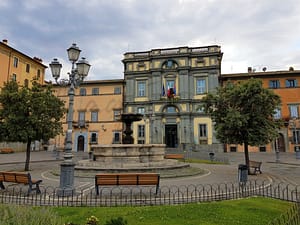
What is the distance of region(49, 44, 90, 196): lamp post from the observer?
24.4 feet

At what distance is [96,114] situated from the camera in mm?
38250

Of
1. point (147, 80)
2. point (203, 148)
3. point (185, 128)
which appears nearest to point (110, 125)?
point (147, 80)

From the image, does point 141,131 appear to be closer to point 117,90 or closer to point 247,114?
A: point 117,90

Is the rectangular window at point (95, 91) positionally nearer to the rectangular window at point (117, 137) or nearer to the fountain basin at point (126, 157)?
the rectangular window at point (117, 137)

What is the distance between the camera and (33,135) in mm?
14312

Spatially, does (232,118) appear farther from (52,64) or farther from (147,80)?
(147,80)

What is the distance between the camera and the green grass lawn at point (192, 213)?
5.16 m

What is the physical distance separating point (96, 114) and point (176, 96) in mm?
13658

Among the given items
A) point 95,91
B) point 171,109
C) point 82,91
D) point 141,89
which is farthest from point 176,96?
point 82,91

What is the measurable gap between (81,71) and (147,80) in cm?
2938

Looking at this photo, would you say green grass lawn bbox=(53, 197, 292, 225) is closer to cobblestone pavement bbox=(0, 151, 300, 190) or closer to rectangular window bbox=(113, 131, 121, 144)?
cobblestone pavement bbox=(0, 151, 300, 190)

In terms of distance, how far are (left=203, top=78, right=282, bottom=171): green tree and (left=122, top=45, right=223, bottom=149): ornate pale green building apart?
68.5 ft

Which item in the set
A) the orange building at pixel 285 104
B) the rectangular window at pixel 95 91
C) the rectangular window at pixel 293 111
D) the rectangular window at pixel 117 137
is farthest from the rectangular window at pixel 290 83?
the rectangular window at pixel 95 91

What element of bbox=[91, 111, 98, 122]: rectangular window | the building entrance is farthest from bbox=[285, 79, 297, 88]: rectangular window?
bbox=[91, 111, 98, 122]: rectangular window
